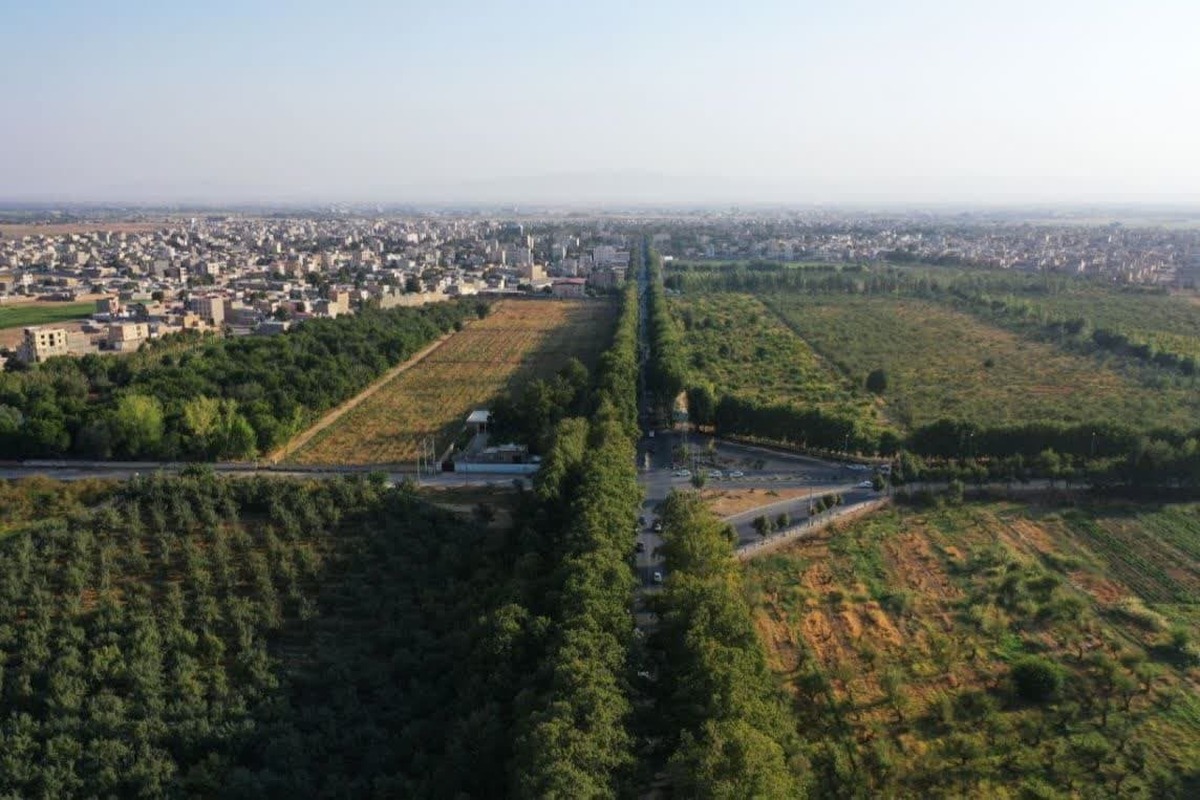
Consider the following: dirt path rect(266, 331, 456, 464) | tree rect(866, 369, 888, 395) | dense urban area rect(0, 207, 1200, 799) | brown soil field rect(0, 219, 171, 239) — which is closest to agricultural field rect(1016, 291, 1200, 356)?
dense urban area rect(0, 207, 1200, 799)

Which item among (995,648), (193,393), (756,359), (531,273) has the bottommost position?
(995,648)

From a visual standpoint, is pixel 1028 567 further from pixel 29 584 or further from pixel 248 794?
pixel 29 584

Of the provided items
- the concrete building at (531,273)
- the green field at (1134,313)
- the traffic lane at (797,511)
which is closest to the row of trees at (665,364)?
the traffic lane at (797,511)

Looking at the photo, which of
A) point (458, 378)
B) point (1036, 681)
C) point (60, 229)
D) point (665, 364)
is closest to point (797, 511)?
point (1036, 681)

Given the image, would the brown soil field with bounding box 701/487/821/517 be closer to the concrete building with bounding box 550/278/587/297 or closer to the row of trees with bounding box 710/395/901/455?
the row of trees with bounding box 710/395/901/455

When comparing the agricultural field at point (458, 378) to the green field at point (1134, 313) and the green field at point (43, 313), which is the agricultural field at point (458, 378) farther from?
the green field at point (1134, 313)

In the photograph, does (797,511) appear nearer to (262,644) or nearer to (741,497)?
(741,497)
